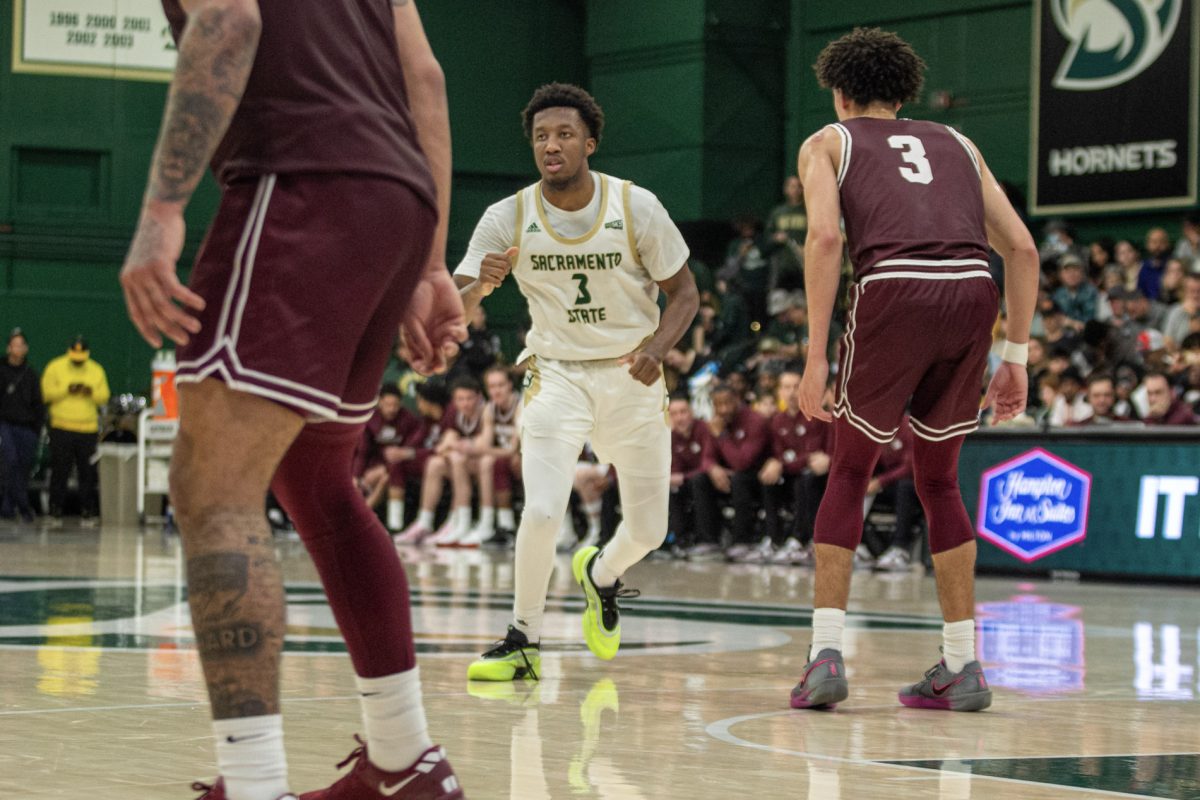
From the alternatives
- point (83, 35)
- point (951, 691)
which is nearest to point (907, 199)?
point (951, 691)

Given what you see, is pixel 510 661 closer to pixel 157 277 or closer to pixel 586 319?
pixel 586 319

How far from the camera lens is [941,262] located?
5.63 meters

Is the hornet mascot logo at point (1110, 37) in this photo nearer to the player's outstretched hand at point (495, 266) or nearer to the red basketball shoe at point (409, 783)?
the player's outstretched hand at point (495, 266)

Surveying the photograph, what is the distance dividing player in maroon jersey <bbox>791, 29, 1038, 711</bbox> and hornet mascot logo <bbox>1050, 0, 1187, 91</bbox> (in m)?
13.7

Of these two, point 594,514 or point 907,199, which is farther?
point 594,514

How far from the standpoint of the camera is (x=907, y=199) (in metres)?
5.66

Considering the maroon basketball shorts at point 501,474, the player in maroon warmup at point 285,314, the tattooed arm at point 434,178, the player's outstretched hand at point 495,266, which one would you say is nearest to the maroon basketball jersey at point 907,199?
the player's outstretched hand at point 495,266

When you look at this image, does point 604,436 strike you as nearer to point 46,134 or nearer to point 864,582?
point 864,582

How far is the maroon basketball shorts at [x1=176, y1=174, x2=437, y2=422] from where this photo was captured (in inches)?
119

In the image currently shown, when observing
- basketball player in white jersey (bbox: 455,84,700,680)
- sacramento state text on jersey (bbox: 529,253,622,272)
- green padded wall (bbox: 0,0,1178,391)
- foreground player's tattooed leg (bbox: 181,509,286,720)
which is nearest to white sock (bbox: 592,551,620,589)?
basketball player in white jersey (bbox: 455,84,700,680)

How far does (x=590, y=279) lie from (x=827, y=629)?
168 cm

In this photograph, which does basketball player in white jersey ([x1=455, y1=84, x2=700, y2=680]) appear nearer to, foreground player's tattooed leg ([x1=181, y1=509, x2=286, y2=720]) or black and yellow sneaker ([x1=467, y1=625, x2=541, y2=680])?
black and yellow sneaker ([x1=467, y1=625, x2=541, y2=680])

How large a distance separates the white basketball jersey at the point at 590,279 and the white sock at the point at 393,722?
10.8 feet

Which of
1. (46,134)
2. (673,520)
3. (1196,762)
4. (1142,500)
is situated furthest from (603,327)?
(46,134)
